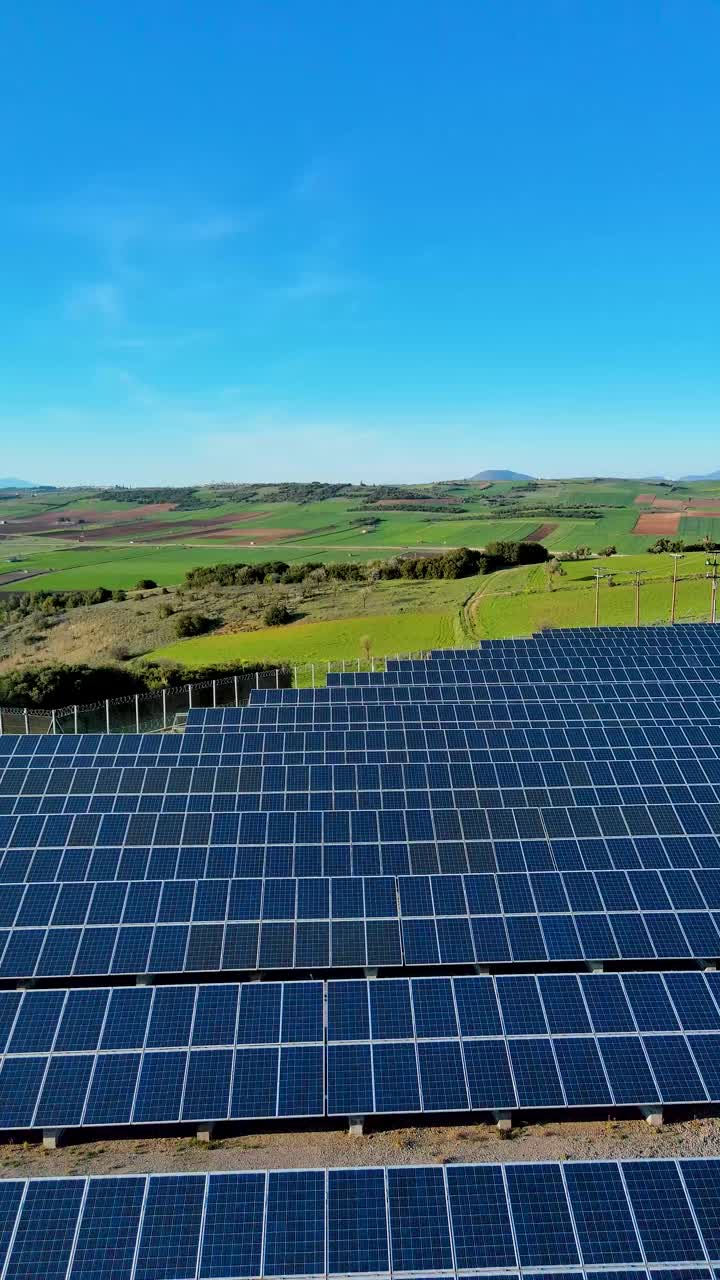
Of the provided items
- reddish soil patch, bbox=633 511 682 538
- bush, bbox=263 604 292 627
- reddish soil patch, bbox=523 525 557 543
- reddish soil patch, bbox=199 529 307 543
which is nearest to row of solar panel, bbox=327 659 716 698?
bush, bbox=263 604 292 627

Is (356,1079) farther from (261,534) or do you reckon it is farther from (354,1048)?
(261,534)

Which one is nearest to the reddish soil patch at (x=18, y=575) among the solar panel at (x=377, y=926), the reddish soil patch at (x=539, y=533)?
the reddish soil patch at (x=539, y=533)

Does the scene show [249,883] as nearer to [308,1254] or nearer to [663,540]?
[308,1254]

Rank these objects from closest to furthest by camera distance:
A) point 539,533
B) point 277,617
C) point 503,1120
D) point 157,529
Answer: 1. point 503,1120
2. point 277,617
3. point 539,533
4. point 157,529

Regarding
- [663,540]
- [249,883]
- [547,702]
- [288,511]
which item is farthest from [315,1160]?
[288,511]

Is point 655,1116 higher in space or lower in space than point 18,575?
higher

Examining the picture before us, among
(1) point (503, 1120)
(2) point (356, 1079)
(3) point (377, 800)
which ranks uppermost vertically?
(3) point (377, 800)

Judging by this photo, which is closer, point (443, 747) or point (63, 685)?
point (443, 747)

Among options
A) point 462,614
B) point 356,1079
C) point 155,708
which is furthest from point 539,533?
point 356,1079
